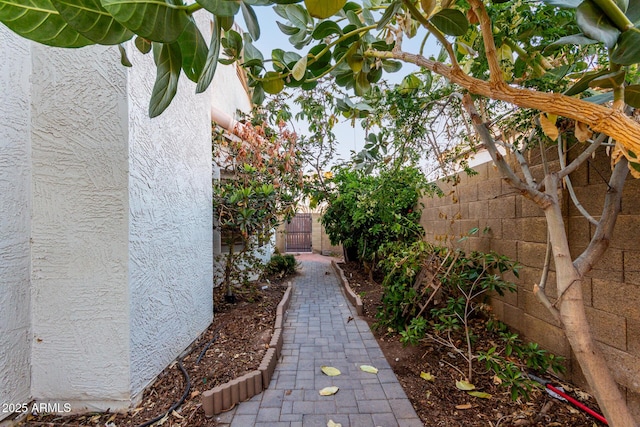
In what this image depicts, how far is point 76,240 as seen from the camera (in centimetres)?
222

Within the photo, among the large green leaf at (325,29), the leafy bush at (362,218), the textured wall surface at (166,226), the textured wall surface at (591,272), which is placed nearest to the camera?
the large green leaf at (325,29)

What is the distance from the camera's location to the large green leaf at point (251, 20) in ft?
3.35

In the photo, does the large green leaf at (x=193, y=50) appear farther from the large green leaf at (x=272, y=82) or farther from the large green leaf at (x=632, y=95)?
the large green leaf at (x=632, y=95)

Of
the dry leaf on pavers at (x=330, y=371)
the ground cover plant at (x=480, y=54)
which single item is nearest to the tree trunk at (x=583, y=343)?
the ground cover plant at (x=480, y=54)

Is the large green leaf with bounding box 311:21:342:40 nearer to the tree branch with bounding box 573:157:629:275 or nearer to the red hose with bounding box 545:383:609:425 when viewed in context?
the tree branch with bounding box 573:157:629:275

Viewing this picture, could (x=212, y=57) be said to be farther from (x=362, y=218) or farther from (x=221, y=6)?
(x=362, y=218)

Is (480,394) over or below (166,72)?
below

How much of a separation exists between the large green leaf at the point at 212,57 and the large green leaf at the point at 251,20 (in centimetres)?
11

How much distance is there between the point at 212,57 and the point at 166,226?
2.25m

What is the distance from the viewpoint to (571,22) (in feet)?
4.78

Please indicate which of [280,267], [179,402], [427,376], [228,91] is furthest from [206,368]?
[228,91]

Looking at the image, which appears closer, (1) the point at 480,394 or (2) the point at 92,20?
(2) the point at 92,20

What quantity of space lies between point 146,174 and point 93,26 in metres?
1.95

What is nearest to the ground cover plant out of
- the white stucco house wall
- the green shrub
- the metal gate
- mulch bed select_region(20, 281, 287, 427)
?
the white stucco house wall
